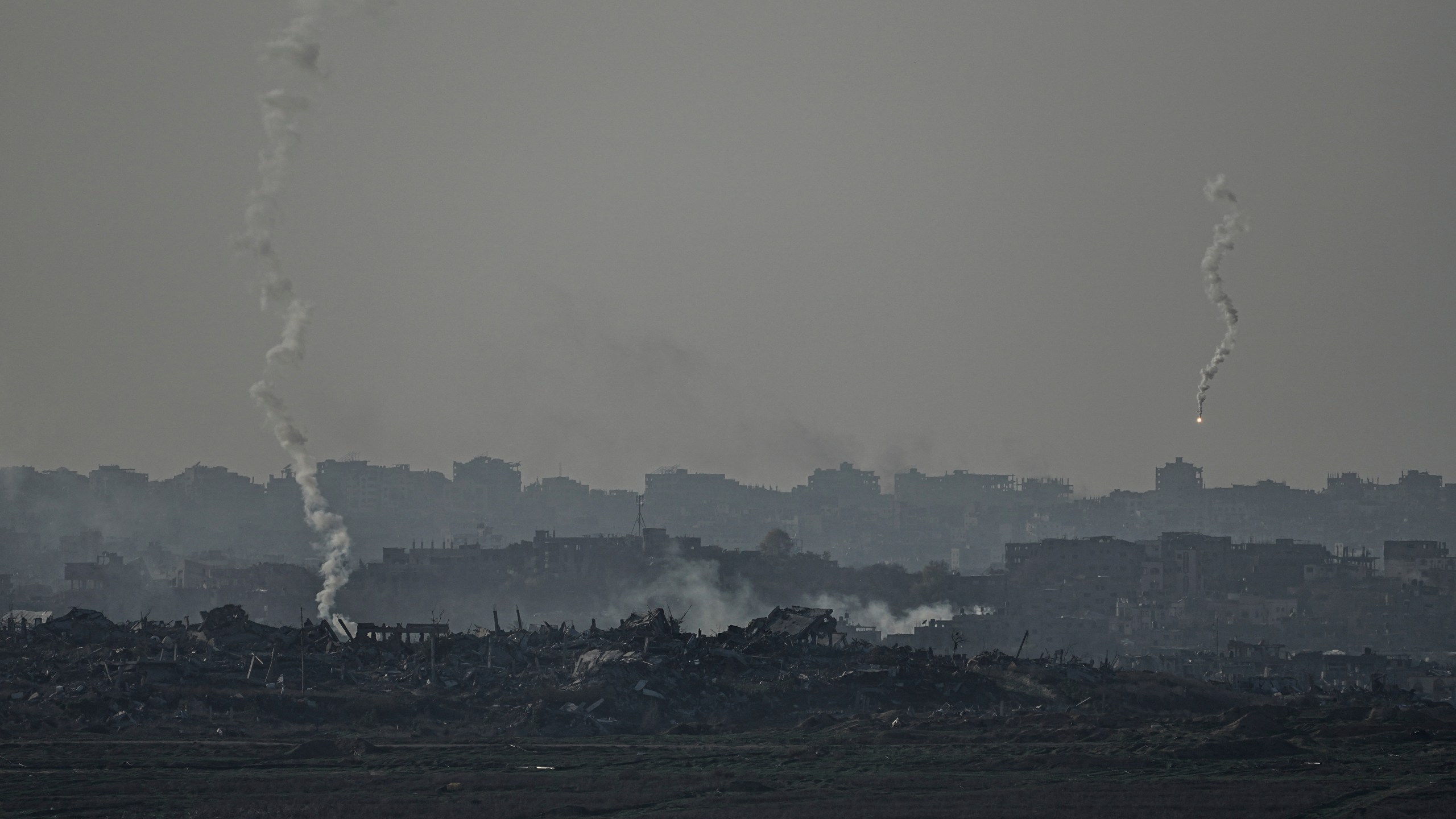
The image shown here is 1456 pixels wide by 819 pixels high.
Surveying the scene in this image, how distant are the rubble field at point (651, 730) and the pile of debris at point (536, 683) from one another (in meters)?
0.11

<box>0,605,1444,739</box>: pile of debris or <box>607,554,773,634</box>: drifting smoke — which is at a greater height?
<box>607,554,773,634</box>: drifting smoke

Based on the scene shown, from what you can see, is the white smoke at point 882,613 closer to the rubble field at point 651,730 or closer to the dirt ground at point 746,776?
the rubble field at point 651,730

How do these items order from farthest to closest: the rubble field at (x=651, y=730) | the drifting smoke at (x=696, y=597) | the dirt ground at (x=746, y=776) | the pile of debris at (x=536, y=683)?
1. the drifting smoke at (x=696, y=597)
2. the pile of debris at (x=536, y=683)
3. the rubble field at (x=651, y=730)
4. the dirt ground at (x=746, y=776)

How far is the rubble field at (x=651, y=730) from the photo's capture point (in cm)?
3897

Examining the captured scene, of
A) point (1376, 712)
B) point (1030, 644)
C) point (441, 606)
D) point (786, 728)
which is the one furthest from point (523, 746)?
point (441, 606)

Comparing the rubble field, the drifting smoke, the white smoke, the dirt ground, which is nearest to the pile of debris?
the rubble field

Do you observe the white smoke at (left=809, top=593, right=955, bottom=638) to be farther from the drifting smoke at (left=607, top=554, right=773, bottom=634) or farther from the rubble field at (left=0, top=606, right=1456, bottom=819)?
the rubble field at (left=0, top=606, right=1456, bottom=819)

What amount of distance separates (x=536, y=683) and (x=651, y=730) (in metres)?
5.36

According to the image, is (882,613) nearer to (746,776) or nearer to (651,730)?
(651,730)

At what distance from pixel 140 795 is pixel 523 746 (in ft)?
32.3

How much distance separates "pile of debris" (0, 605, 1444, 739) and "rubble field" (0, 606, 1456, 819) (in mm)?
105

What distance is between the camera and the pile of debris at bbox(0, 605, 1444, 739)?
A: 50.3 meters

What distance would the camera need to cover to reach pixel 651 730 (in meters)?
50.9

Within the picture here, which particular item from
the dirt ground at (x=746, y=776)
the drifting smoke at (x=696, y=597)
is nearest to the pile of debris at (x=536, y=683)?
the dirt ground at (x=746, y=776)
